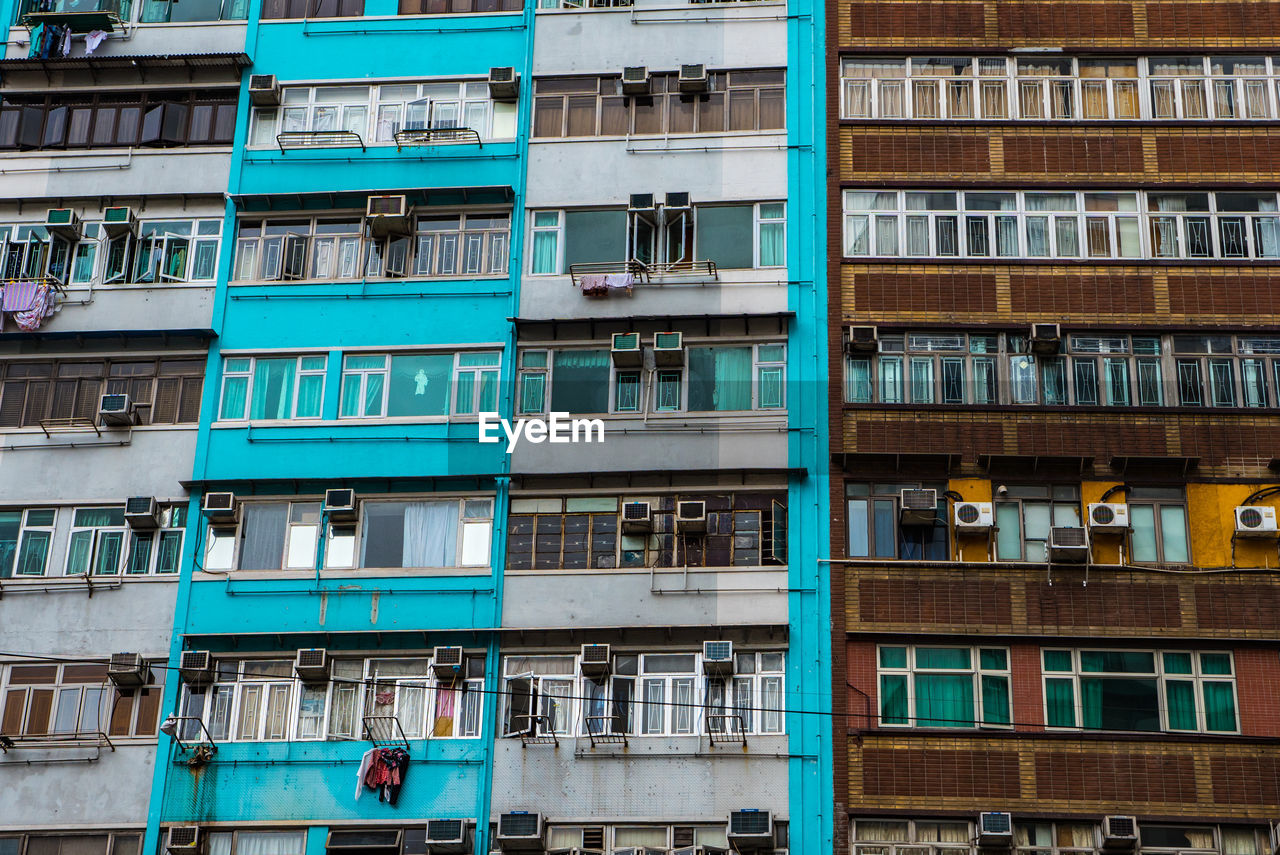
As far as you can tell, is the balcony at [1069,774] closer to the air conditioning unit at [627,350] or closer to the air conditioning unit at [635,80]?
the air conditioning unit at [627,350]

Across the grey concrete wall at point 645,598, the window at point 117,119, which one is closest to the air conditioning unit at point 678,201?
the grey concrete wall at point 645,598

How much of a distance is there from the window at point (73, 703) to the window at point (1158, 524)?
13755mm

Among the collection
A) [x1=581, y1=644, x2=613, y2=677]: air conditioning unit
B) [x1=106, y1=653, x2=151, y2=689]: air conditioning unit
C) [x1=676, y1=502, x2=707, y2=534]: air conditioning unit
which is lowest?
[x1=106, y1=653, x2=151, y2=689]: air conditioning unit

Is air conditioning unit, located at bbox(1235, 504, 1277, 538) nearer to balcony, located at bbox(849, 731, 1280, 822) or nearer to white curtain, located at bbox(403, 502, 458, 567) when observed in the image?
balcony, located at bbox(849, 731, 1280, 822)

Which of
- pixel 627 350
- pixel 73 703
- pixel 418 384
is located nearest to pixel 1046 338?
pixel 627 350

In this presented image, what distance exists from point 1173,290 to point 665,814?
34.8 feet

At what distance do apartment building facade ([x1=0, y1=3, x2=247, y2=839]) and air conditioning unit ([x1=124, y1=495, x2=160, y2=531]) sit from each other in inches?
1.1

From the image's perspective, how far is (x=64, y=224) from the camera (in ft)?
88.3

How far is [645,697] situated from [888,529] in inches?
163

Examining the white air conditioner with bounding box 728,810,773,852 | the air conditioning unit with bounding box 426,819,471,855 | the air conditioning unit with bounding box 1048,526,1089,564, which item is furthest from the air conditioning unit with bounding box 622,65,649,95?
the air conditioning unit with bounding box 426,819,471,855

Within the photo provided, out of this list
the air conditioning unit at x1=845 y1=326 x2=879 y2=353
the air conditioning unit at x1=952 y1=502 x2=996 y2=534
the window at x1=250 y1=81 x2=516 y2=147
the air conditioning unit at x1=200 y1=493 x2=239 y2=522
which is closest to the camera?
the air conditioning unit at x1=952 y1=502 x2=996 y2=534

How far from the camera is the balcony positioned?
2225 centimetres

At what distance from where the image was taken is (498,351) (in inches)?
1013

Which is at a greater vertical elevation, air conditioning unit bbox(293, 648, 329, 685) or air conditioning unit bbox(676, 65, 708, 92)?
air conditioning unit bbox(676, 65, 708, 92)
